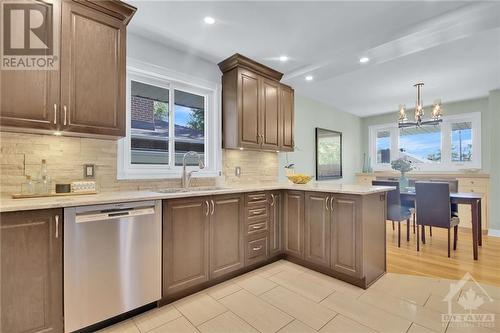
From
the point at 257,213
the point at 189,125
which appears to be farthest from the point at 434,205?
the point at 189,125

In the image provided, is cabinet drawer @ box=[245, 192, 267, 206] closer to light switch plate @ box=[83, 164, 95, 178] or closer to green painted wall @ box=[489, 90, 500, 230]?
light switch plate @ box=[83, 164, 95, 178]

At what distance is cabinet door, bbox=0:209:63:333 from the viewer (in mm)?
1417

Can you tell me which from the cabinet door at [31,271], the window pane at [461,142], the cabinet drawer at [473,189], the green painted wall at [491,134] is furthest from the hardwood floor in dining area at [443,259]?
the cabinet door at [31,271]

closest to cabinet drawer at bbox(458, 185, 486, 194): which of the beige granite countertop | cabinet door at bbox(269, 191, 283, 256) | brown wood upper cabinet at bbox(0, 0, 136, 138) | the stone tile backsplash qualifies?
the beige granite countertop

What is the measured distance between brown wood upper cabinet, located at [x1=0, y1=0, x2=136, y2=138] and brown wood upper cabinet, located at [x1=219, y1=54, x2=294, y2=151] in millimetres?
1321

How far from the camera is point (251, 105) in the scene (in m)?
3.23

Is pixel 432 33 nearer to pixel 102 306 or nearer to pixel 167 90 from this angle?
pixel 167 90

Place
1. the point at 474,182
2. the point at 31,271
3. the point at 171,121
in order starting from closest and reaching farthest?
1. the point at 31,271
2. the point at 171,121
3. the point at 474,182

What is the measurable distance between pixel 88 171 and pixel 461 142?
6.38m

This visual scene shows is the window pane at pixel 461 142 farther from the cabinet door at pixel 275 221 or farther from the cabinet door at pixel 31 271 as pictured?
the cabinet door at pixel 31 271

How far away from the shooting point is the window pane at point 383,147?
6047mm

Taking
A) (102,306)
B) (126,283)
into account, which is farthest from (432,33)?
(102,306)

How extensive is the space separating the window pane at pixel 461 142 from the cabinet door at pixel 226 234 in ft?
16.3

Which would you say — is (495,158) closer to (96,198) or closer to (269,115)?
(269,115)
